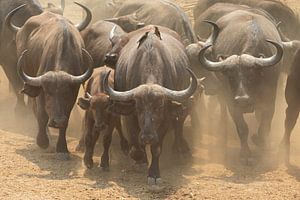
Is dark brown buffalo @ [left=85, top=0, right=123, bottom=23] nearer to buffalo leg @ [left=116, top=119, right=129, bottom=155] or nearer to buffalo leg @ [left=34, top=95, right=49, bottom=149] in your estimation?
buffalo leg @ [left=116, top=119, right=129, bottom=155]

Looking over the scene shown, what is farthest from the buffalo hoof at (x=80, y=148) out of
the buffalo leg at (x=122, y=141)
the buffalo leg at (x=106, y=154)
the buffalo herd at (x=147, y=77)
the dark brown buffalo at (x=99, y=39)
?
the dark brown buffalo at (x=99, y=39)

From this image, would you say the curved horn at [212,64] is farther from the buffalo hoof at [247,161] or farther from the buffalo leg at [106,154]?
the buffalo leg at [106,154]

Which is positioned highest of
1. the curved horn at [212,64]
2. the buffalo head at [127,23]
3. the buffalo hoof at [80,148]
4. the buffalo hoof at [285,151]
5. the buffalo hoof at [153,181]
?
the curved horn at [212,64]

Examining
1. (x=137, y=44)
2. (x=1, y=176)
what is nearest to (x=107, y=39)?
(x=137, y=44)

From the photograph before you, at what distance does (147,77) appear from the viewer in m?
8.30

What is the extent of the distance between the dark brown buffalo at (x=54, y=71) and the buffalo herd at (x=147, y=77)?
2cm

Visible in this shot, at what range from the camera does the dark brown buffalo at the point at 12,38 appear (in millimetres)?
12312

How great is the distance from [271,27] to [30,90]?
435 centimetres

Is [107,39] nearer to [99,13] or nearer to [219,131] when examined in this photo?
[219,131]

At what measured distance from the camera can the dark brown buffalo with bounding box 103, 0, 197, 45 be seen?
1153 cm

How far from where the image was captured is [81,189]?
8141mm

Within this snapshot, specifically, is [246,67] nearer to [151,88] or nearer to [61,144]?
[151,88]

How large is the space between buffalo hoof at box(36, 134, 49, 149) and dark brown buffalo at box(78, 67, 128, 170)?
1.16 m

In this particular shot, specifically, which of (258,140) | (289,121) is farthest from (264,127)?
(289,121)
